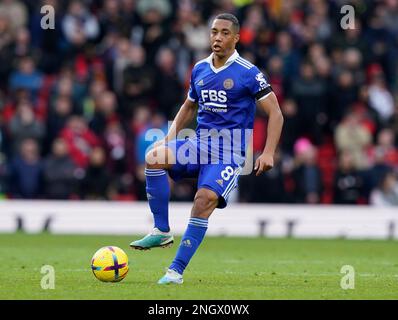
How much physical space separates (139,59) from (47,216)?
3.98m

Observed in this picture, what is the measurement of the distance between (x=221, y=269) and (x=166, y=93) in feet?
31.6

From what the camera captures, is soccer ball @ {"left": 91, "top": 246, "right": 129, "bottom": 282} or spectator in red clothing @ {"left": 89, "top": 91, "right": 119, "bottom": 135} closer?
soccer ball @ {"left": 91, "top": 246, "right": 129, "bottom": 282}

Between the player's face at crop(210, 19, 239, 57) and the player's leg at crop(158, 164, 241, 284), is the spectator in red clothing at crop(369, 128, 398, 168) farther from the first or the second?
the player's leg at crop(158, 164, 241, 284)

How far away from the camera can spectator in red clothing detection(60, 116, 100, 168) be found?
21.8 m

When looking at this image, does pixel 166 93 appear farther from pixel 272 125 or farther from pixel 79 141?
pixel 272 125

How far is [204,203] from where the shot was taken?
1141 centimetres

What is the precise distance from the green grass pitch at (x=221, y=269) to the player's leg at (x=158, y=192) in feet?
1.46

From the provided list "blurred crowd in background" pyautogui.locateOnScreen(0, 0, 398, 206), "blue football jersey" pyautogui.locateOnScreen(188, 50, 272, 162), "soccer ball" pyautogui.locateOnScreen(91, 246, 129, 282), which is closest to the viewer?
"soccer ball" pyautogui.locateOnScreen(91, 246, 129, 282)

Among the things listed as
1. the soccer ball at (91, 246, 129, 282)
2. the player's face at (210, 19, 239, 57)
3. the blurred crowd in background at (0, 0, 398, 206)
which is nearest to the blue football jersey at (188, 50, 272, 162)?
the player's face at (210, 19, 239, 57)

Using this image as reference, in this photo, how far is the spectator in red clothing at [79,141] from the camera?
21.8 metres

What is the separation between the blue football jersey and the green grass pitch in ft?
5.44

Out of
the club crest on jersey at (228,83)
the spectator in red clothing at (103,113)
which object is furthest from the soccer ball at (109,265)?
the spectator in red clothing at (103,113)

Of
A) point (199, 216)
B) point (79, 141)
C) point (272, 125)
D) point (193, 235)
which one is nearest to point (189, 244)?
point (193, 235)

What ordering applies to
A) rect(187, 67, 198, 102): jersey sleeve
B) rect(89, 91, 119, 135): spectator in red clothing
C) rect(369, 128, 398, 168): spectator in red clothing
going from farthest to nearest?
1. rect(369, 128, 398, 168): spectator in red clothing
2. rect(89, 91, 119, 135): spectator in red clothing
3. rect(187, 67, 198, 102): jersey sleeve
